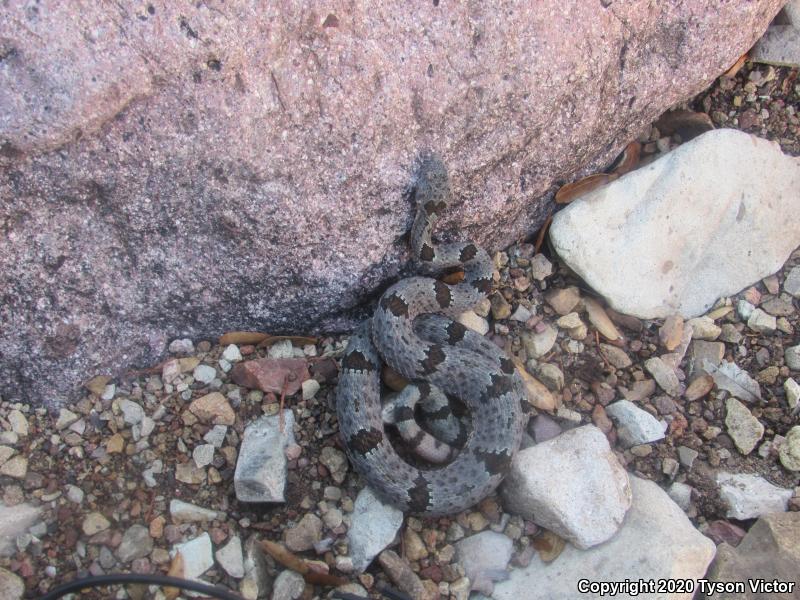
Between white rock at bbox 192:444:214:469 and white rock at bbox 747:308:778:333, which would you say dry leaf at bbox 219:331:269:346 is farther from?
white rock at bbox 747:308:778:333

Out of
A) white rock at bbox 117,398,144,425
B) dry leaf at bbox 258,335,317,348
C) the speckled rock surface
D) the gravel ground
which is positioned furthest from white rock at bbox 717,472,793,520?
white rock at bbox 117,398,144,425

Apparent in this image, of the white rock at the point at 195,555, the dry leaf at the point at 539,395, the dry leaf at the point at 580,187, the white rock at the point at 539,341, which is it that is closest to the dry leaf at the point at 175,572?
the white rock at the point at 195,555

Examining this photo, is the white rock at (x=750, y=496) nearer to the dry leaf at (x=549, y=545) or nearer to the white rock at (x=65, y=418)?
the dry leaf at (x=549, y=545)

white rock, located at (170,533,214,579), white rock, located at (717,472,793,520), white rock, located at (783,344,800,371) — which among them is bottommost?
white rock, located at (717,472,793,520)

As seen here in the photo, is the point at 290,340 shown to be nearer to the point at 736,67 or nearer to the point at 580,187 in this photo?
the point at 580,187

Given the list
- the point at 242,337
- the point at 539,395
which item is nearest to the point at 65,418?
the point at 242,337

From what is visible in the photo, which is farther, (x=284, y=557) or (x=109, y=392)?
(x=109, y=392)
